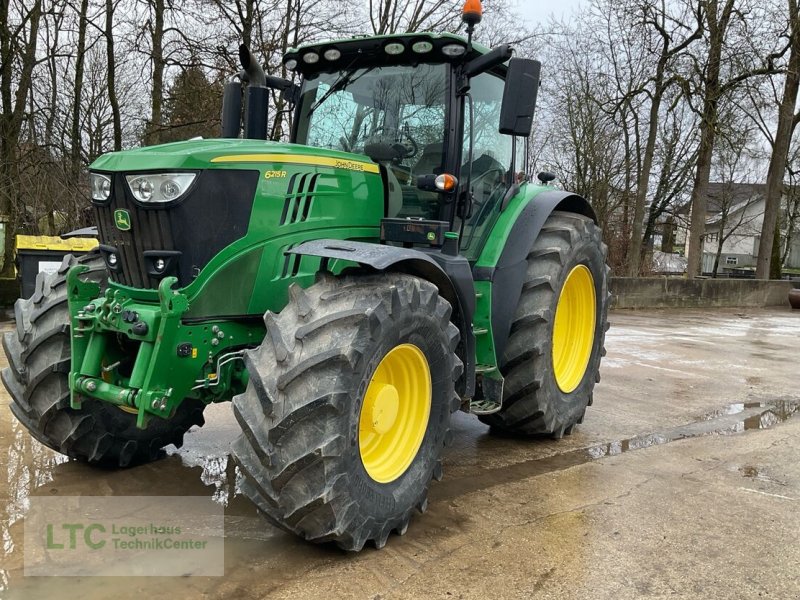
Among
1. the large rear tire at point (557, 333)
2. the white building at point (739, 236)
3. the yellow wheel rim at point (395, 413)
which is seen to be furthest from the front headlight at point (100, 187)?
the white building at point (739, 236)

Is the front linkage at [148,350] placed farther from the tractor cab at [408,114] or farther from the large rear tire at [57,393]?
the tractor cab at [408,114]

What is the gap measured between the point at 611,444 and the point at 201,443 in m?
2.87

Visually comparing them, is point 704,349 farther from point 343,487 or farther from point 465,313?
point 343,487

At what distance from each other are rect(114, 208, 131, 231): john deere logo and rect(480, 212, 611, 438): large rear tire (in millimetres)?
2454

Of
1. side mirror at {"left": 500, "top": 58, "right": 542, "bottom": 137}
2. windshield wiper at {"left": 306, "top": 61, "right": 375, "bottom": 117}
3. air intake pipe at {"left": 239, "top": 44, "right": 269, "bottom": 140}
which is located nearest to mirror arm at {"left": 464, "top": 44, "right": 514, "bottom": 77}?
side mirror at {"left": 500, "top": 58, "right": 542, "bottom": 137}

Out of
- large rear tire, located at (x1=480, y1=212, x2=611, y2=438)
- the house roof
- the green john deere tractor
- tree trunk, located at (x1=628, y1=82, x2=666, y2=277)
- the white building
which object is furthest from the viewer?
the white building

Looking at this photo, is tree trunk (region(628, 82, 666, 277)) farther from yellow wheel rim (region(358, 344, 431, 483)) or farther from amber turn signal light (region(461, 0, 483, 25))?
yellow wheel rim (region(358, 344, 431, 483))

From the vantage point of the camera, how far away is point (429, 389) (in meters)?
3.47

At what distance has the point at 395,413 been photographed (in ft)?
11.0

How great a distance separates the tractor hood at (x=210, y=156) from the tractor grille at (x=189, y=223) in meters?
0.06

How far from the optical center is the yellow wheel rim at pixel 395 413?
323 cm

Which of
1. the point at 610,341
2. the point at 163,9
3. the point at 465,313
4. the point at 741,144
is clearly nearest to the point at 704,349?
the point at 610,341

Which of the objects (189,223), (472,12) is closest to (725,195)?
(472,12)

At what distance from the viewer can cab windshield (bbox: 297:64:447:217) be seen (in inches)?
164
